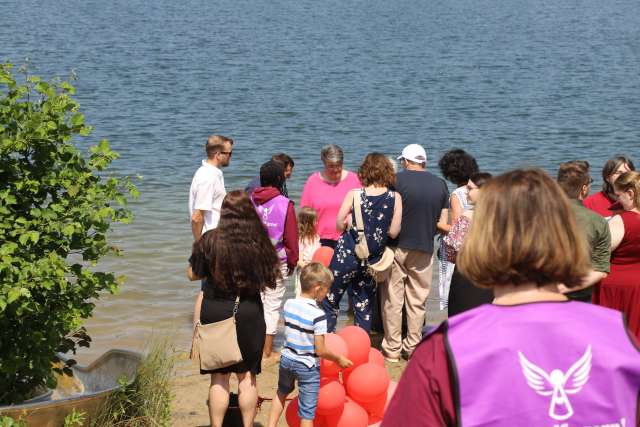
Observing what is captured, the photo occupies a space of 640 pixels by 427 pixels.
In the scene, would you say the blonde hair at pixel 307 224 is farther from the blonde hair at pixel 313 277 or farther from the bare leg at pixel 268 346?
the blonde hair at pixel 313 277

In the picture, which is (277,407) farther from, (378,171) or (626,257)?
(626,257)

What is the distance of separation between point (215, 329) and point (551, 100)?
22643 mm

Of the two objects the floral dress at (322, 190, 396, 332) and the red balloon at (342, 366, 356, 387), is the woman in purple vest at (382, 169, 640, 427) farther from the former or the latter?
the floral dress at (322, 190, 396, 332)

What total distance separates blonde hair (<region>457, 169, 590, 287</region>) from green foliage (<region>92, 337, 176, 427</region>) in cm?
349

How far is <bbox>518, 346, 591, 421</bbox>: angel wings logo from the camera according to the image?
88.7 inches

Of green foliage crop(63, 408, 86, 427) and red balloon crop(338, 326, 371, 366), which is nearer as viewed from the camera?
green foliage crop(63, 408, 86, 427)

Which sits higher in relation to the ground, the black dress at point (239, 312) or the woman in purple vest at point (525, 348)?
the woman in purple vest at point (525, 348)

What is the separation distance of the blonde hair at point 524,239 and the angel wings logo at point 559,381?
8.8 inches

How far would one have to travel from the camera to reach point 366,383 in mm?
6125

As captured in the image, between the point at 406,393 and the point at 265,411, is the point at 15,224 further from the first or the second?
the point at 406,393

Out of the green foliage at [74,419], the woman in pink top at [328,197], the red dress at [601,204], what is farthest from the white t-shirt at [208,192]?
the red dress at [601,204]

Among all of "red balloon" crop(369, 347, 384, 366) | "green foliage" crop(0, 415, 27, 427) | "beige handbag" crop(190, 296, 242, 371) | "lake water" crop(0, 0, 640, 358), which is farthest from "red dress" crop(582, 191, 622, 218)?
"green foliage" crop(0, 415, 27, 427)

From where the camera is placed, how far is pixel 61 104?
206 inches

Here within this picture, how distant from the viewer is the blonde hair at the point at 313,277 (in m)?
5.77
